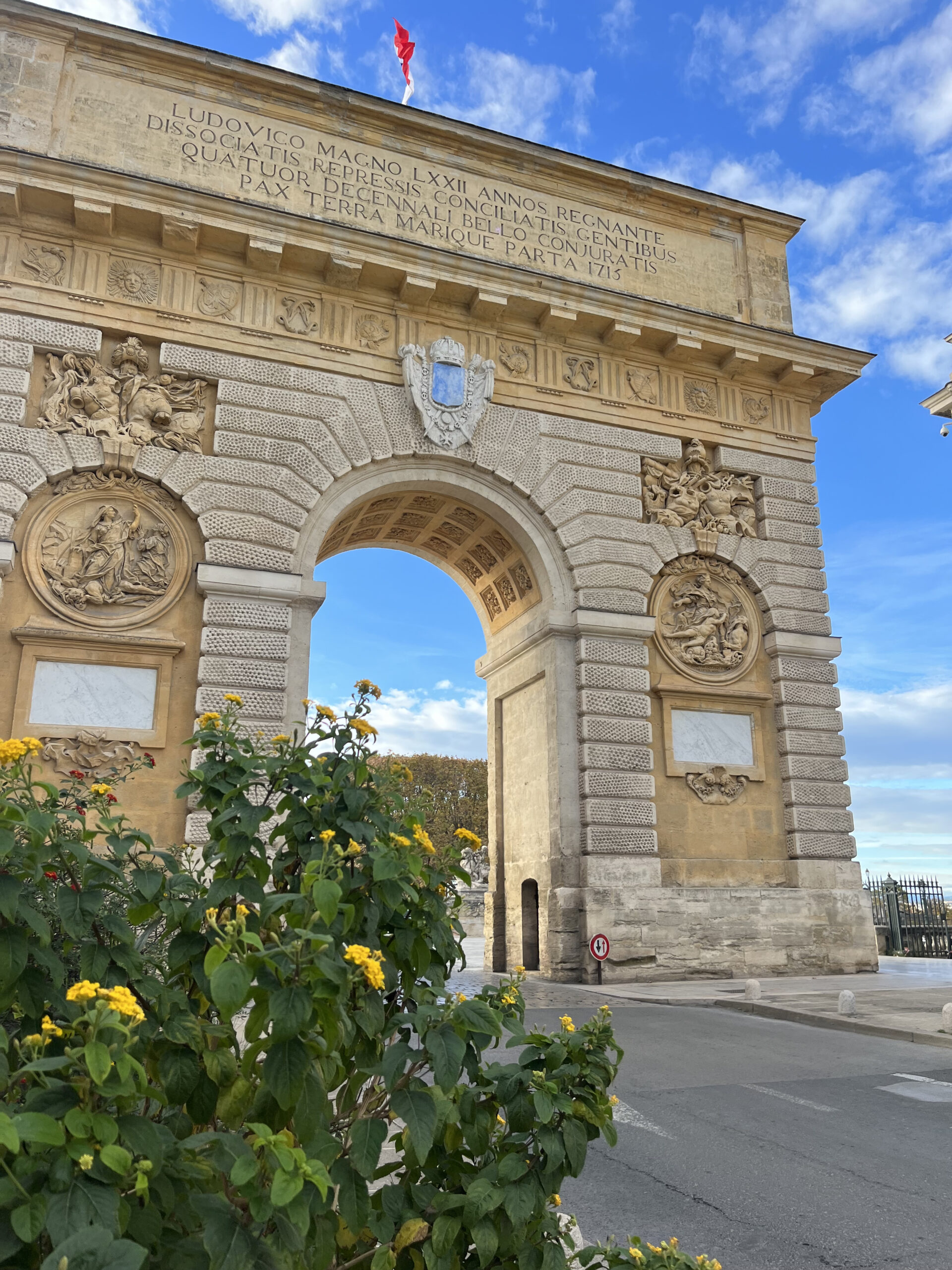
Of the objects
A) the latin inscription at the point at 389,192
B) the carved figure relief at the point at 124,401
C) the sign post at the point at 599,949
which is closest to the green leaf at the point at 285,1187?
the sign post at the point at 599,949

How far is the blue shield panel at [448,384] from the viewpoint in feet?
52.1

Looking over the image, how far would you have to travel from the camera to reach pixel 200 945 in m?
2.68

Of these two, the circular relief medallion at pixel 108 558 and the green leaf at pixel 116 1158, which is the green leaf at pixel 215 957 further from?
the circular relief medallion at pixel 108 558

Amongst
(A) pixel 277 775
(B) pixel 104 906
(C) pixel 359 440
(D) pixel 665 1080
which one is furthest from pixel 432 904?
(C) pixel 359 440

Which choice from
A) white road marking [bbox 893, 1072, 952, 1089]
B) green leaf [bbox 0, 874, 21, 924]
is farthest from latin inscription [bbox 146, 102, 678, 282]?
green leaf [bbox 0, 874, 21, 924]

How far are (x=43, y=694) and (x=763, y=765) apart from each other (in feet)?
37.8

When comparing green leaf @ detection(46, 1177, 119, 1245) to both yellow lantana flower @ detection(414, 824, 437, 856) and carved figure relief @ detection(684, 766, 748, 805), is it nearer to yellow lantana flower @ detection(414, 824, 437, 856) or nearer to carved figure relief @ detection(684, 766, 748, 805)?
yellow lantana flower @ detection(414, 824, 437, 856)

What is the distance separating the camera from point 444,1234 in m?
2.33

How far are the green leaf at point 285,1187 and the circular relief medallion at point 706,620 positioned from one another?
49.7 feet

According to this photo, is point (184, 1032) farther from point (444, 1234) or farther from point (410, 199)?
point (410, 199)

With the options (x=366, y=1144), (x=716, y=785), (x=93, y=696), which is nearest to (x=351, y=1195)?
(x=366, y=1144)

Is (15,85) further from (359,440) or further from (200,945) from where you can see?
(200,945)

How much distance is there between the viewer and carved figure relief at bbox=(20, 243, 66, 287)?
1412cm

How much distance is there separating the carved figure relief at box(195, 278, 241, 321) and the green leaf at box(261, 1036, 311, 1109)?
1463cm
